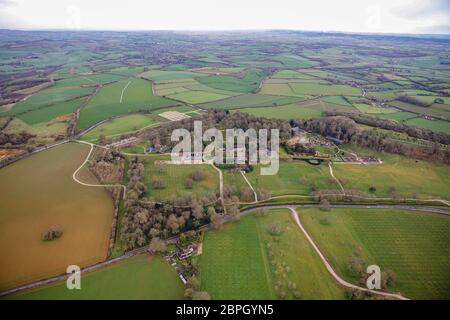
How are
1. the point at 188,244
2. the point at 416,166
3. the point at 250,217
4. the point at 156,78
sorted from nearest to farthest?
the point at 188,244, the point at 250,217, the point at 416,166, the point at 156,78

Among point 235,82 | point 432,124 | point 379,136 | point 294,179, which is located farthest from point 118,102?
point 432,124

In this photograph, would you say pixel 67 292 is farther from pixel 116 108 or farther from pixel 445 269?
pixel 116 108

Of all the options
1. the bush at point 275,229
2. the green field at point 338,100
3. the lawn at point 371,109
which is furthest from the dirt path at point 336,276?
the green field at point 338,100

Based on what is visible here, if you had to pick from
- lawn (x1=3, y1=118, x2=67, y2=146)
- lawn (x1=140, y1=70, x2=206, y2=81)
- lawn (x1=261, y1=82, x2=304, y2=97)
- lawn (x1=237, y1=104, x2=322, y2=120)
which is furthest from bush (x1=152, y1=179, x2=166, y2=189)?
lawn (x1=140, y1=70, x2=206, y2=81)

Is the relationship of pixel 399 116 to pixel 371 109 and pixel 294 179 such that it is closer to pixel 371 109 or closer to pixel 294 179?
pixel 371 109

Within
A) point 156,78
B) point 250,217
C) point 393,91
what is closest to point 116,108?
point 156,78

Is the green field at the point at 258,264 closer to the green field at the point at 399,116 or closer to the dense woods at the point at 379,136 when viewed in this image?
the dense woods at the point at 379,136

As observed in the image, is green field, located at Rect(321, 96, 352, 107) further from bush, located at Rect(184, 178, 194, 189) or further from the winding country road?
bush, located at Rect(184, 178, 194, 189)
